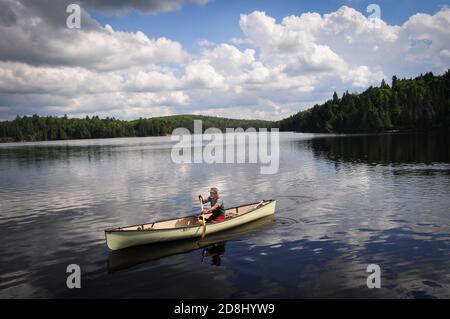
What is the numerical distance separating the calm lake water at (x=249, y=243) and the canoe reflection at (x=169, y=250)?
64mm

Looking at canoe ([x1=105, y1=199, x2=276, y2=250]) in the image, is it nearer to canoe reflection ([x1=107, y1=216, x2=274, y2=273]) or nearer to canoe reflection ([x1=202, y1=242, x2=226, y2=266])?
canoe reflection ([x1=107, y1=216, x2=274, y2=273])

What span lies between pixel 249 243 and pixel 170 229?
16.0 feet

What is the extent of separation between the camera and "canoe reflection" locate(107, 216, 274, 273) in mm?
21219

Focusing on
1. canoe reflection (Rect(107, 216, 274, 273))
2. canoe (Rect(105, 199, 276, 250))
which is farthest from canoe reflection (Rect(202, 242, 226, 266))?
canoe (Rect(105, 199, 276, 250))

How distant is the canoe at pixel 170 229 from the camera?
73.7 ft

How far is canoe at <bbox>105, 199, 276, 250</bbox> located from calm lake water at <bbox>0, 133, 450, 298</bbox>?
21.1 inches

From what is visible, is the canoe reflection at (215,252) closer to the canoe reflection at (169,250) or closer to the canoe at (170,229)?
the canoe reflection at (169,250)

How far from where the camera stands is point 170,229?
2366cm

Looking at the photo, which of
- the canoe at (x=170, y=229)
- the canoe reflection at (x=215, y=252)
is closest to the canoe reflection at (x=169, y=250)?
the canoe reflection at (x=215, y=252)

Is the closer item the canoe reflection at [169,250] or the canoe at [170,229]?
the canoe reflection at [169,250]

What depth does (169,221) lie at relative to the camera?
25.7 meters

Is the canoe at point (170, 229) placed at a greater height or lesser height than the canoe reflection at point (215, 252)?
greater
